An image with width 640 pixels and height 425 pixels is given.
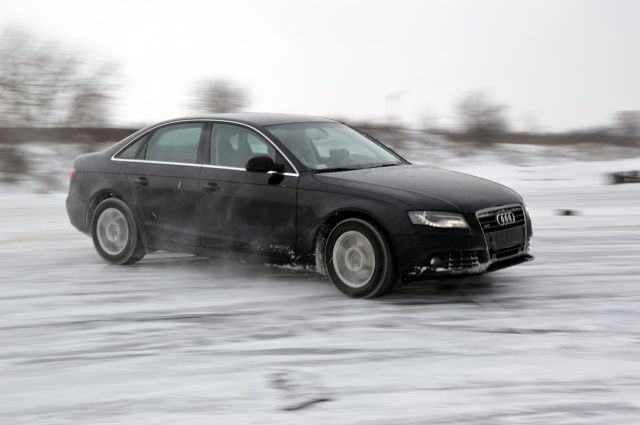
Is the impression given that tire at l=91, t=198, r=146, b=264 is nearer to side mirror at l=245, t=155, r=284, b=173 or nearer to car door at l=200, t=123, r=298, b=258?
car door at l=200, t=123, r=298, b=258

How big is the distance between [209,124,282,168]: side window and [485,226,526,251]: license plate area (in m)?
2.13

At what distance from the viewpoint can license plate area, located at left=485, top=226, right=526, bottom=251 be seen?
25.6ft

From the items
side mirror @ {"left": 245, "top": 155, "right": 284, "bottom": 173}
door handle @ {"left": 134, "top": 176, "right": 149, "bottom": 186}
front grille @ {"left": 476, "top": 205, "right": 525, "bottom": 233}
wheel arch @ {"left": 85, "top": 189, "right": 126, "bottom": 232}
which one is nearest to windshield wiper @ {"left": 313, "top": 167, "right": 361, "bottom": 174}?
side mirror @ {"left": 245, "top": 155, "right": 284, "bottom": 173}

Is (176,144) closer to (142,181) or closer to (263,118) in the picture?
(142,181)

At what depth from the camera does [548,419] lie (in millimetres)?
4766

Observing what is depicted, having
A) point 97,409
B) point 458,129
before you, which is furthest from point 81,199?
point 458,129

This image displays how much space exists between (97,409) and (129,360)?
1037 millimetres

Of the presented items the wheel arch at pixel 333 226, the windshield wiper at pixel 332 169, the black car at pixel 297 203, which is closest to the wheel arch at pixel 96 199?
the black car at pixel 297 203

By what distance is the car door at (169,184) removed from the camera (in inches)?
357

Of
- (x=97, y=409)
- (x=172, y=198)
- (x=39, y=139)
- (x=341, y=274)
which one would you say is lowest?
(x=97, y=409)

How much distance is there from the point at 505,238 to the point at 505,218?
17cm

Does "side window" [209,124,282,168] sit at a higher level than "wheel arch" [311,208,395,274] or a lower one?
higher

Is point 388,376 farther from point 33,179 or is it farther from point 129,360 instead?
point 33,179

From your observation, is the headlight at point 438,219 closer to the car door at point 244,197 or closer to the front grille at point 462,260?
the front grille at point 462,260
